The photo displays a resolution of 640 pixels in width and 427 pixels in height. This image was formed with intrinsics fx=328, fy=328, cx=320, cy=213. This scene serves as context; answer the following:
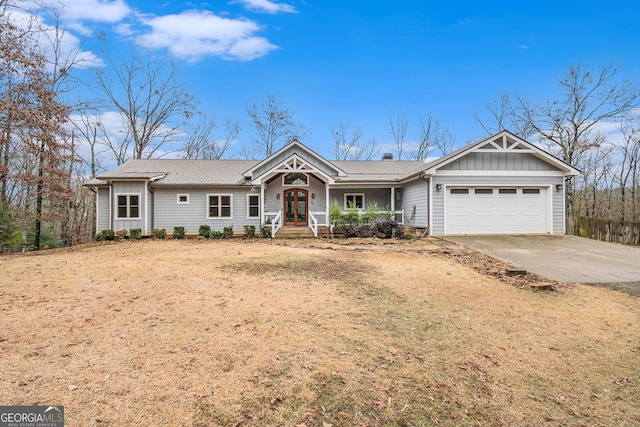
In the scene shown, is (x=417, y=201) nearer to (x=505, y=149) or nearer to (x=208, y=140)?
(x=505, y=149)

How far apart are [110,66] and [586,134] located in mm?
36365

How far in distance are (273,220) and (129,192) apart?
24.7 feet

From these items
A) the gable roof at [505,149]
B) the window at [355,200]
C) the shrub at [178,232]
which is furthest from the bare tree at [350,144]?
the shrub at [178,232]

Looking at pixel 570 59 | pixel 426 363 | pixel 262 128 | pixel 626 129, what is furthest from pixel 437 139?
pixel 426 363

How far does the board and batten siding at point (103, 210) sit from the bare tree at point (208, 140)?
13468 millimetres

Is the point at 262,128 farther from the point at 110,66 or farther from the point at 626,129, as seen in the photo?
the point at 626,129

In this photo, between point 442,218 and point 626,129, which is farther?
point 626,129

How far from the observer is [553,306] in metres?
5.81

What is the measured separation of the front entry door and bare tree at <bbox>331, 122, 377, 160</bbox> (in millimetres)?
15130

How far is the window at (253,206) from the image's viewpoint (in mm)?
18141

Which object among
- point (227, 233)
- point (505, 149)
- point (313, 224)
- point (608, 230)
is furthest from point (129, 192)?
point (608, 230)

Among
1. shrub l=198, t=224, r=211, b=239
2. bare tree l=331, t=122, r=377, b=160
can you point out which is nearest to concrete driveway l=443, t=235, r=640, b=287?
shrub l=198, t=224, r=211, b=239

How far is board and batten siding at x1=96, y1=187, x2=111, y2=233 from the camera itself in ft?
56.4

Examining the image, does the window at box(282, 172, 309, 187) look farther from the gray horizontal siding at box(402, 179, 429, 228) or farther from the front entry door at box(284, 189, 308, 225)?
the gray horizontal siding at box(402, 179, 429, 228)
